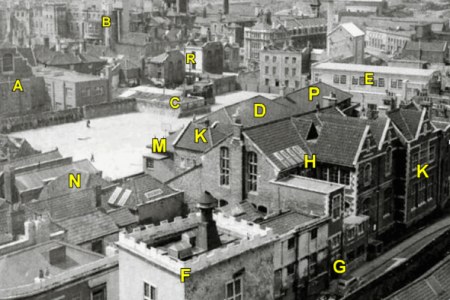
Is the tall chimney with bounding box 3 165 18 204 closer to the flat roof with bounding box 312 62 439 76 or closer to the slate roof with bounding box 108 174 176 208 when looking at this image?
the slate roof with bounding box 108 174 176 208

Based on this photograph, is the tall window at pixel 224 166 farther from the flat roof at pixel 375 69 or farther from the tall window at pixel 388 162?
the flat roof at pixel 375 69

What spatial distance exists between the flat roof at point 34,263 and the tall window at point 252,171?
15237 millimetres

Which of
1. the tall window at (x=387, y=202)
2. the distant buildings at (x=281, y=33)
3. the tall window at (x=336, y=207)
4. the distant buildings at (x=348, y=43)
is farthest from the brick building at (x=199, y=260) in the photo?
the distant buildings at (x=281, y=33)

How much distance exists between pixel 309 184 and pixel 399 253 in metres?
9.37

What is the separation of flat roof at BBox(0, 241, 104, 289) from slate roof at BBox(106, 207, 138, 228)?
8397mm

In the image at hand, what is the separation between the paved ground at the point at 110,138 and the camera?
73812mm

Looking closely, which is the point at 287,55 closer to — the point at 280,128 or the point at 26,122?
the point at 26,122

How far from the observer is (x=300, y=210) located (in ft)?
155

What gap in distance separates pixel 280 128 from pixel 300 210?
7705mm

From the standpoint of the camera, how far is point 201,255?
31.4 m

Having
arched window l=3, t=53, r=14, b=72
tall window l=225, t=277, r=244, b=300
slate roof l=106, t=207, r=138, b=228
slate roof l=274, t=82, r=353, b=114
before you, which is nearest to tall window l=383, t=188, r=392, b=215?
slate roof l=274, t=82, r=353, b=114

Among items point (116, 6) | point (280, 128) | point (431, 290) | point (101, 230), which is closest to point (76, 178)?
point (101, 230)

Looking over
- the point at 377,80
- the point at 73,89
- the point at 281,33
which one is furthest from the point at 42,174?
the point at 281,33

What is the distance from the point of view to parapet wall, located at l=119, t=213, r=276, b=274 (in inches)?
1220
